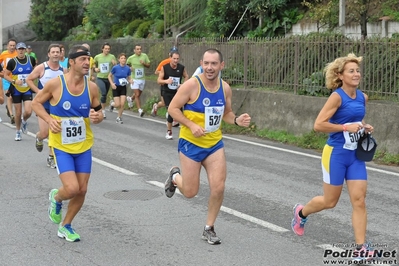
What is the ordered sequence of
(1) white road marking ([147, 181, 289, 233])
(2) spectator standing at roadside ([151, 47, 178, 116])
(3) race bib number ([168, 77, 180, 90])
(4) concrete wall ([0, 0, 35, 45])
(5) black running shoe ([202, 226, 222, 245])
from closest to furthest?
1. (5) black running shoe ([202, 226, 222, 245])
2. (1) white road marking ([147, 181, 289, 233])
3. (3) race bib number ([168, 77, 180, 90])
4. (2) spectator standing at roadside ([151, 47, 178, 116])
5. (4) concrete wall ([0, 0, 35, 45])

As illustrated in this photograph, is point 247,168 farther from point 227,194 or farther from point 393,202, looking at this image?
point 393,202

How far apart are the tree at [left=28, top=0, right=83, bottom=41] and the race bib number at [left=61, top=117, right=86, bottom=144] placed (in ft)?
113

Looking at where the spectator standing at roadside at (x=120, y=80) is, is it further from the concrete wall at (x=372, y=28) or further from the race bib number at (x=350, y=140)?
the race bib number at (x=350, y=140)

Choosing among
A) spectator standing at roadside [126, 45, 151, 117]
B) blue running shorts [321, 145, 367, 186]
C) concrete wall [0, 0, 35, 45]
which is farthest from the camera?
concrete wall [0, 0, 35, 45]

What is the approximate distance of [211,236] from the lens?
694 centimetres

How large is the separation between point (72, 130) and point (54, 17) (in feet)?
115

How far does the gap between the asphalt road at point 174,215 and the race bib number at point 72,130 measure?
0.99 m

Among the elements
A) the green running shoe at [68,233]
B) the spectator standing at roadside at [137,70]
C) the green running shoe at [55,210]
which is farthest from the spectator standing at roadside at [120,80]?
the green running shoe at [68,233]

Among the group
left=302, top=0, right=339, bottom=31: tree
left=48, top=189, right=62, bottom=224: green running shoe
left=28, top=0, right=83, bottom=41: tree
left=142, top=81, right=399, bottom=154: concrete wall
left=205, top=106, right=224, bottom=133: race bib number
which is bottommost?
left=48, top=189, right=62, bottom=224: green running shoe

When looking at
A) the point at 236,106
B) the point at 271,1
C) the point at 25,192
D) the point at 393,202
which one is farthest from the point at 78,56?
the point at 271,1

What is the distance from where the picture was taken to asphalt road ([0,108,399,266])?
Answer: 21.6 ft

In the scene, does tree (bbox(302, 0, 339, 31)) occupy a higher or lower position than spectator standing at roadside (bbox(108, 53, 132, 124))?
higher

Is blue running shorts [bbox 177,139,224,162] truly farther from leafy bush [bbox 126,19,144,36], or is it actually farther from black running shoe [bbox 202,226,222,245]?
leafy bush [bbox 126,19,144,36]

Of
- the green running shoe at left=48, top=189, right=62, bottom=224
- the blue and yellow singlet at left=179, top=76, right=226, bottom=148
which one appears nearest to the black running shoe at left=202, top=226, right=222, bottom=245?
the blue and yellow singlet at left=179, top=76, right=226, bottom=148
